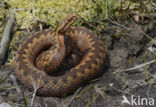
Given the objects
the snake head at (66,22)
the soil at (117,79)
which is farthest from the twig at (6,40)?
the snake head at (66,22)

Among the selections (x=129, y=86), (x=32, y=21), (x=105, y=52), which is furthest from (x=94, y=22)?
(x=129, y=86)

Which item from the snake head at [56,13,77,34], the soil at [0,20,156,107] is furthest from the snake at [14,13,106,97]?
the soil at [0,20,156,107]

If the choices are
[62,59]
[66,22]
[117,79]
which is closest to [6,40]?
[62,59]

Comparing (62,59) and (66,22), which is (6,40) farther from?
(66,22)

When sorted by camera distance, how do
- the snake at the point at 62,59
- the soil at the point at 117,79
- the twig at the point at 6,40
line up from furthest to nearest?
the twig at the point at 6,40 < the snake at the point at 62,59 < the soil at the point at 117,79

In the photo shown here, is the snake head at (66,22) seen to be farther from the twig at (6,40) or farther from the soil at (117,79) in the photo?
the twig at (6,40)

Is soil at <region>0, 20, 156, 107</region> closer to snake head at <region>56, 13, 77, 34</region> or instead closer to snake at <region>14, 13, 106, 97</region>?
snake at <region>14, 13, 106, 97</region>

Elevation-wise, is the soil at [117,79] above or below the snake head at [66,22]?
below
